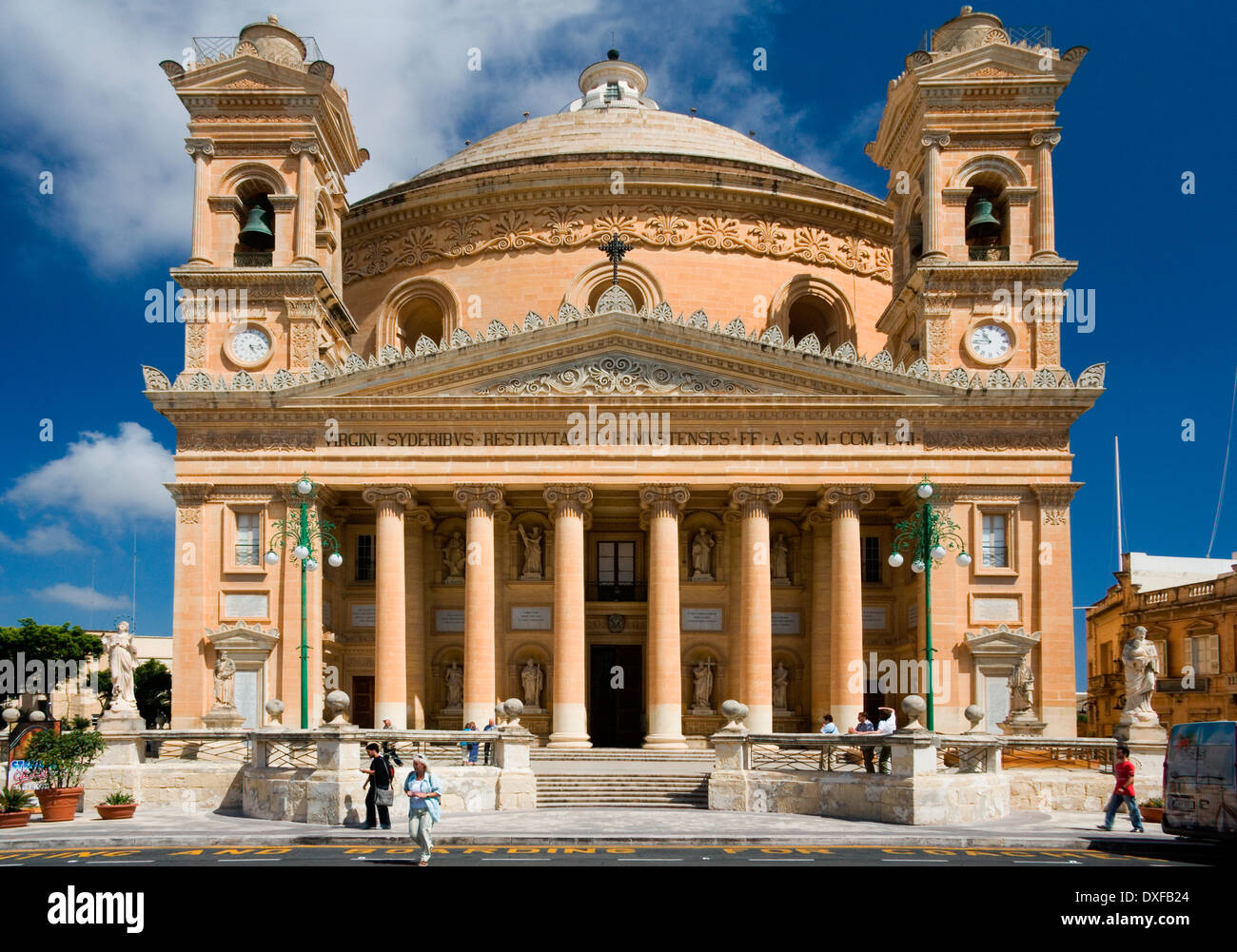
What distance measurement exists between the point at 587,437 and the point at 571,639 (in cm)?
624

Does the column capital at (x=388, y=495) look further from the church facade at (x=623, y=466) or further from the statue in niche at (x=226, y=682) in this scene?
the statue in niche at (x=226, y=682)

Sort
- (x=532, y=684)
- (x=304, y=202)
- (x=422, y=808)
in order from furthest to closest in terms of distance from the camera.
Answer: (x=304, y=202), (x=532, y=684), (x=422, y=808)

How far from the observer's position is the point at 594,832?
24375 millimetres

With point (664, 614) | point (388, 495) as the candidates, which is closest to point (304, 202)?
point (388, 495)

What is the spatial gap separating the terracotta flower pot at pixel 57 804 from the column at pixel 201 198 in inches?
824

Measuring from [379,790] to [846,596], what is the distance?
2004 cm

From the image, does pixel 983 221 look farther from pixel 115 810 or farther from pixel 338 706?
pixel 115 810

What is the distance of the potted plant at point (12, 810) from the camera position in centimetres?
2669

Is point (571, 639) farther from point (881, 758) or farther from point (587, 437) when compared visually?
point (881, 758)

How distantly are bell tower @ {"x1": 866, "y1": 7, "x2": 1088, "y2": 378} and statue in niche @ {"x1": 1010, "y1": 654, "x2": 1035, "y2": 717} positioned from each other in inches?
368

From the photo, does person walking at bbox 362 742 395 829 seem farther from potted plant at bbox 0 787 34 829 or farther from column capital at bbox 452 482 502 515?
column capital at bbox 452 482 502 515

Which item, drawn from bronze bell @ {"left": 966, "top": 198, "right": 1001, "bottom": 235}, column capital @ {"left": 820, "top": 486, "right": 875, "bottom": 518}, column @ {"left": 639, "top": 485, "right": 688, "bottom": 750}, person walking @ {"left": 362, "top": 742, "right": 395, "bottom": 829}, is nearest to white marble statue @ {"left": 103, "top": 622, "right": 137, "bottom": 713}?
person walking @ {"left": 362, "top": 742, "right": 395, "bottom": 829}

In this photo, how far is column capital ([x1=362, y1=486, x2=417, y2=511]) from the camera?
41469 millimetres
